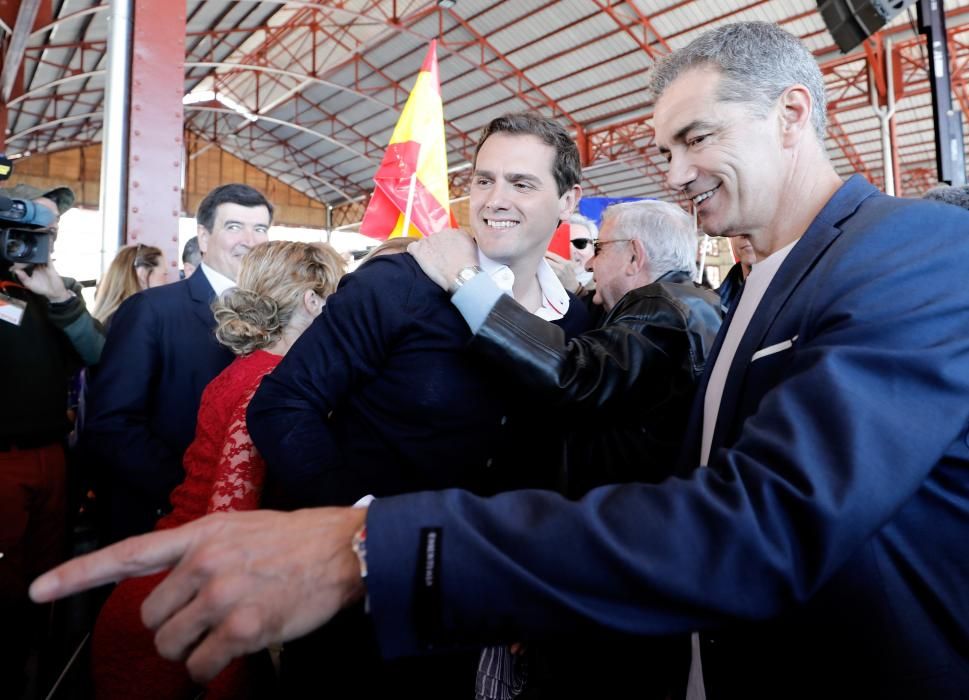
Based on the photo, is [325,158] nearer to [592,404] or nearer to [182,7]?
[182,7]

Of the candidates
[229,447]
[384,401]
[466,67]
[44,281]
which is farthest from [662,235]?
[466,67]

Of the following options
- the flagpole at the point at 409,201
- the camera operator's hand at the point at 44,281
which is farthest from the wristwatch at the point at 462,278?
the flagpole at the point at 409,201

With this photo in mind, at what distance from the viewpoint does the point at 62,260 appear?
64.7ft

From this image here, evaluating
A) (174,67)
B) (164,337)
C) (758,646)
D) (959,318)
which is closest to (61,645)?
(164,337)

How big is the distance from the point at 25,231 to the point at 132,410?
73 cm

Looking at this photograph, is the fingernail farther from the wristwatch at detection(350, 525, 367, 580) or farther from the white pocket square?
the white pocket square

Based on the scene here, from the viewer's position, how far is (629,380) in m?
1.71

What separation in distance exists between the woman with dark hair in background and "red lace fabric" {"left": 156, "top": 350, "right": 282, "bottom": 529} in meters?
1.61

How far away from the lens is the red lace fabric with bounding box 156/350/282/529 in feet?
5.69

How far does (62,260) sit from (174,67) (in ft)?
64.6

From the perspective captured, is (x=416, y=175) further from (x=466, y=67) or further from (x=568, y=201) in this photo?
(x=466, y=67)

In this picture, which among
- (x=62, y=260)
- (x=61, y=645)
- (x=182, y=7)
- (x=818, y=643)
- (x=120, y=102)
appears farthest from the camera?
(x=62, y=260)

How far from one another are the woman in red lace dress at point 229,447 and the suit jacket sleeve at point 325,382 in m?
0.22

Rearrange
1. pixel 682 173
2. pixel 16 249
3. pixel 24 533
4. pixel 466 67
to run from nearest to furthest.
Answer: pixel 682 173 < pixel 16 249 < pixel 24 533 < pixel 466 67
